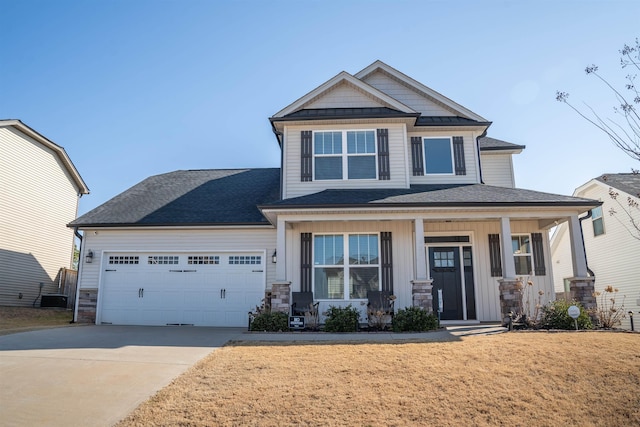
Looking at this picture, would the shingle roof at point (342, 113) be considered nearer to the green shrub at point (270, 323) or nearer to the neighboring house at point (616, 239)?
the green shrub at point (270, 323)

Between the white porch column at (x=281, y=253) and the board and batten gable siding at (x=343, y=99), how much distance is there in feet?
13.2

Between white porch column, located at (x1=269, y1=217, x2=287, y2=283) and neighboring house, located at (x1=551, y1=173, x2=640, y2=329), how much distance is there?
1012 centimetres

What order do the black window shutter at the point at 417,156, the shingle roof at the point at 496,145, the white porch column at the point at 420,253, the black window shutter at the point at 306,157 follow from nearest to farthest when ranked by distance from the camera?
the white porch column at the point at 420,253 → the black window shutter at the point at 306,157 → the black window shutter at the point at 417,156 → the shingle roof at the point at 496,145

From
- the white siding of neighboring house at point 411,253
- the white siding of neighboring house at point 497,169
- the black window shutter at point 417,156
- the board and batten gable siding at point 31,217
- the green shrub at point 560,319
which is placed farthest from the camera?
the board and batten gable siding at point 31,217

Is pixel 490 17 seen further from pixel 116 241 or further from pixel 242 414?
pixel 116 241

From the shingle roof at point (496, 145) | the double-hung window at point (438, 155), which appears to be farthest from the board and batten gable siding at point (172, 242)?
the shingle roof at point (496, 145)

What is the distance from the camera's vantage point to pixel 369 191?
1234 cm

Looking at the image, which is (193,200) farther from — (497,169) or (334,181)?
(497,169)

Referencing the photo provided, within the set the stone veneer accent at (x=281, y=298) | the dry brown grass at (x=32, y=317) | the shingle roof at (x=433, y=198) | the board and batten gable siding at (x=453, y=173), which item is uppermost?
the board and batten gable siding at (x=453, y=173)

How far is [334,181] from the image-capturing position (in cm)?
1275

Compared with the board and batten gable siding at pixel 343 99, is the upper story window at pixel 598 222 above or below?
below

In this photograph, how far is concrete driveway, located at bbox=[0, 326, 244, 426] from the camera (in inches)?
203

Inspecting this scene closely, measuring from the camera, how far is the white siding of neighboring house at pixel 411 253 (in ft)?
39.8

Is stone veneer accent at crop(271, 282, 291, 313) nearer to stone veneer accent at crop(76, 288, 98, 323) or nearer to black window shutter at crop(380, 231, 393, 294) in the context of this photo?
black window shutter at crop(380, 231, 393, 294)
